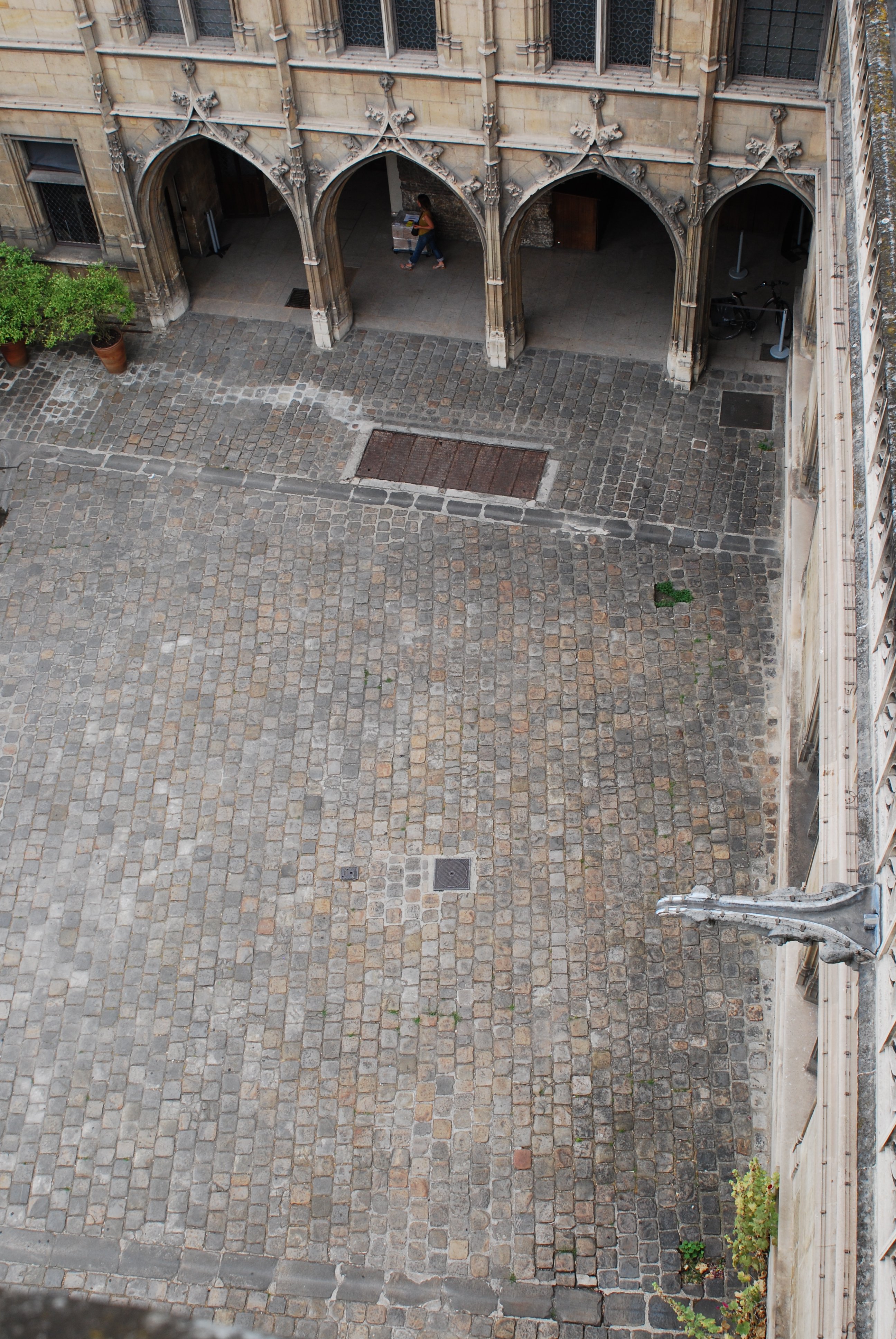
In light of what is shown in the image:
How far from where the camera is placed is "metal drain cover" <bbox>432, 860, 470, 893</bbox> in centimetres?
1823

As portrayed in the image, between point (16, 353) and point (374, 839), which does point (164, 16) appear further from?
point (374, 839)

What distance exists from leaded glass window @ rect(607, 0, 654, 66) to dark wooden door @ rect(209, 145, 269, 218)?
9638 millimetres

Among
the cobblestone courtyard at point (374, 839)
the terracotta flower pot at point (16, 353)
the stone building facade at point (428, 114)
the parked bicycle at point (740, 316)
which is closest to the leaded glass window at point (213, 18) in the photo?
the stone building facade at point (428, 114)

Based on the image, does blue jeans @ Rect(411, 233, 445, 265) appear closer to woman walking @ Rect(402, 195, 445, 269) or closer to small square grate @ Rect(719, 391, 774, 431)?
woman walking @ Rect(402, 195, 445, 269)

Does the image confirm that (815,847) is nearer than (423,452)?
Yes

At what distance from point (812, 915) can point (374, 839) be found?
35.1 ft

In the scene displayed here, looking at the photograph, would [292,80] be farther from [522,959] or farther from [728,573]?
[522,959]

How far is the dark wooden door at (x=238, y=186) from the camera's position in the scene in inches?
1120

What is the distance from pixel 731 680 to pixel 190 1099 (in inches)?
391

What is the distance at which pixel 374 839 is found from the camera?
18812 millimetres

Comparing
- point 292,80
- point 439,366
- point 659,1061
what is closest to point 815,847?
point 659,1061

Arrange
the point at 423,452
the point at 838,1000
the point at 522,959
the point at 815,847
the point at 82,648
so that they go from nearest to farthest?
the point at 838,1000, the point at 815,847, the point at 522,959, the point at 82,648, the point at 423,452

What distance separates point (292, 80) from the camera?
22656 millimetres

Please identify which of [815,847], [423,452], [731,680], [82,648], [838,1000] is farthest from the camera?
[423,452]
